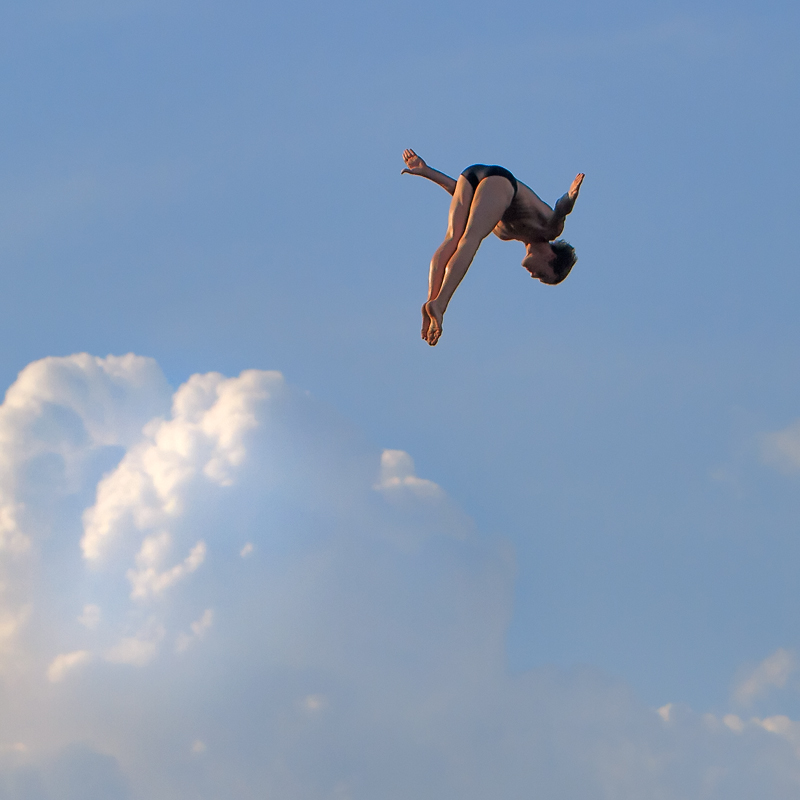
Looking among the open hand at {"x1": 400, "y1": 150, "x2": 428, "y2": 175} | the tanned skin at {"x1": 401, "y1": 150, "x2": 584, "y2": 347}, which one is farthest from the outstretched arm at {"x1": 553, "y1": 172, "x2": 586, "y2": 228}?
the open hand at {"x1": 400, "y1": 150, "x2": 428, "y2": 175}

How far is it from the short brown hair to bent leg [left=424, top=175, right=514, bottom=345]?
69.0 inches

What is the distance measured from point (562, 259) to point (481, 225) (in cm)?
261

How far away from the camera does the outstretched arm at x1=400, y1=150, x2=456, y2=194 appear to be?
27.2 meters

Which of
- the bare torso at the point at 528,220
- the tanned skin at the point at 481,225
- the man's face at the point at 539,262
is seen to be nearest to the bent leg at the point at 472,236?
the tanned skin at the point at 481,225

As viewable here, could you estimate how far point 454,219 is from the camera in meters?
25.7

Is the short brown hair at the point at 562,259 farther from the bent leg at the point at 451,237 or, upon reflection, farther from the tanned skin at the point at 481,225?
the bent leg at the point at 451,237

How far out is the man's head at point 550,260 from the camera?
27.1 metres

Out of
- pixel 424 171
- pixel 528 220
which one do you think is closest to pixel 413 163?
pixel 424 171

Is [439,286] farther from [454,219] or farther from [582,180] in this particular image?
[582,180]

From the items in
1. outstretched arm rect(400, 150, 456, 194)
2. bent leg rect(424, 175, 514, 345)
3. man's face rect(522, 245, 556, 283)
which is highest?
outstretched arm rect(400, 150, 456, 194)

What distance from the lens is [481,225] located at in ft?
82.9

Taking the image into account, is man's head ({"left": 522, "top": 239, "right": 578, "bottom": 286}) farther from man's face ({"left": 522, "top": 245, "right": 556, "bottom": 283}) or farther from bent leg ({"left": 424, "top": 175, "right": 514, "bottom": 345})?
bent leg ({"left": 424, "top": 175, "right": 514, "bottom": 345})

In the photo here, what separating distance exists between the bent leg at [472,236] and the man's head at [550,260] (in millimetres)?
1463

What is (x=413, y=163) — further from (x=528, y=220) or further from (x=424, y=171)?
(x=528, y=220)
